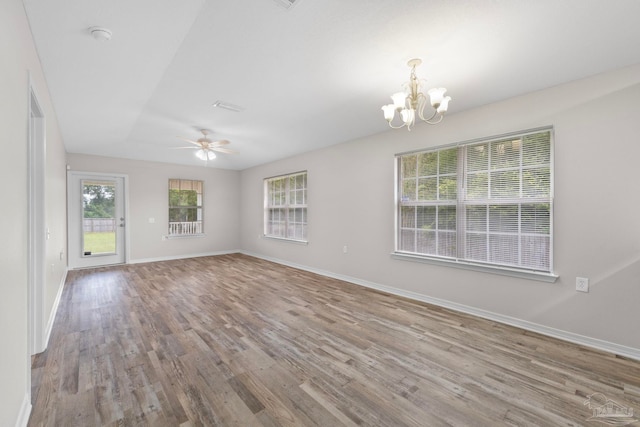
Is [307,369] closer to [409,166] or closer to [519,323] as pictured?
[519,323]

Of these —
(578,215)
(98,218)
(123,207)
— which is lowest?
(98,218)

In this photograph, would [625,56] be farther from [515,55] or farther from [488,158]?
[488,158]

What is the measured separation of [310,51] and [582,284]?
3259 millimetres

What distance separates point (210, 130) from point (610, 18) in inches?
178

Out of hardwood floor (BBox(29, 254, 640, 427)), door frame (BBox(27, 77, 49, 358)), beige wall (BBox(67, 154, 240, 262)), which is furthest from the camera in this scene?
beige wall (BBox(67, 154, 240, 262))

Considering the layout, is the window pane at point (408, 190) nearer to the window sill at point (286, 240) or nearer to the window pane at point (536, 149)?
the window pane at point (536, 149)

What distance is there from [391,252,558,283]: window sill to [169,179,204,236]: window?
17.9ft

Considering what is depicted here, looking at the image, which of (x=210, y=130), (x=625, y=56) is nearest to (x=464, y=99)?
(x=625, y=56)

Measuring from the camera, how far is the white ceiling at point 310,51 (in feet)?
5.84

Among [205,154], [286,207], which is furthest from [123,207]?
[286,207]

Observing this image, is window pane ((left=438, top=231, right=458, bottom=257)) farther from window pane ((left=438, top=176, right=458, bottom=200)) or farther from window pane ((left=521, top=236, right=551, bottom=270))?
window pane ((left=521, top=236, right=551, bottom=270))

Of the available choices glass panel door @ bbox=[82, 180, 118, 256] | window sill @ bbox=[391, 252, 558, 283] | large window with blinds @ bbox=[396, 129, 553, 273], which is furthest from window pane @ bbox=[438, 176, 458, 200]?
glass panel door @ bbox=[82, 180, 118, 256]

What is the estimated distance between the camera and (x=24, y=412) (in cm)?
154

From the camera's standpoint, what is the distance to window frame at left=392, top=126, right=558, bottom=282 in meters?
2.78
